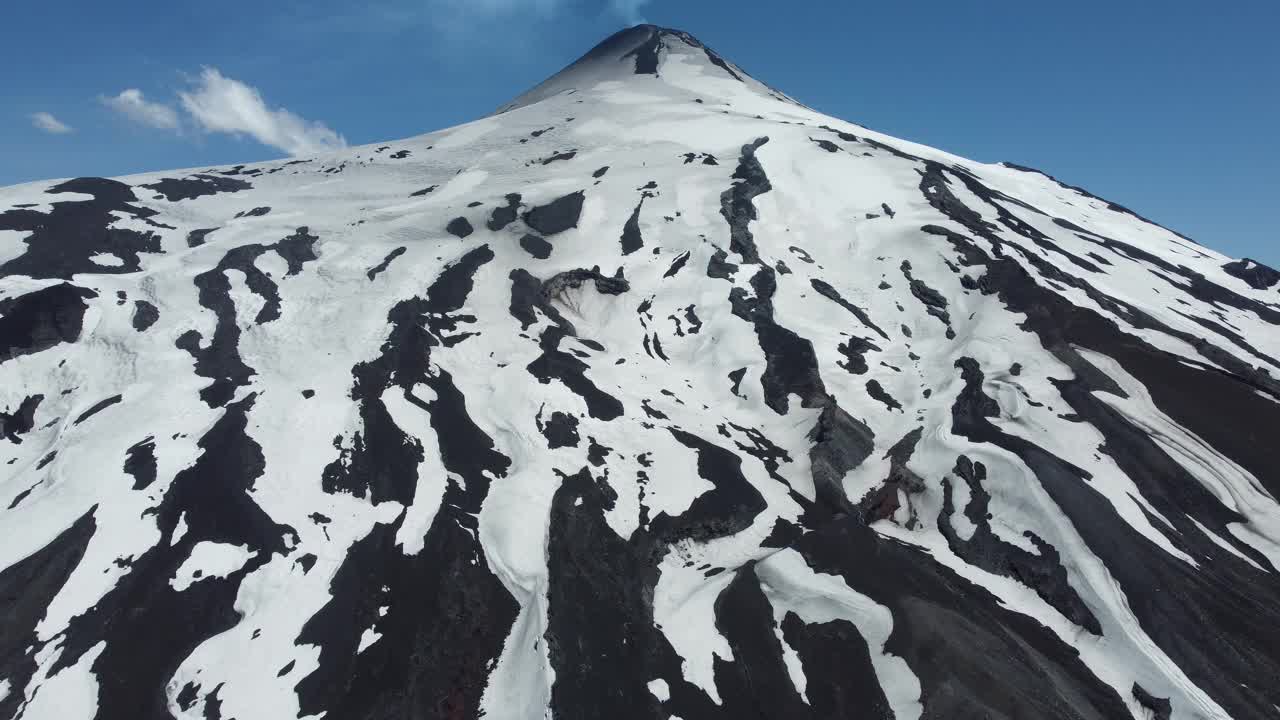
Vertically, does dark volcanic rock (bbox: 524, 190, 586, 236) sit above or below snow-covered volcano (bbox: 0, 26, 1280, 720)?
above

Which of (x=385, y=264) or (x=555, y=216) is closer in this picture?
(x=385, y=264)

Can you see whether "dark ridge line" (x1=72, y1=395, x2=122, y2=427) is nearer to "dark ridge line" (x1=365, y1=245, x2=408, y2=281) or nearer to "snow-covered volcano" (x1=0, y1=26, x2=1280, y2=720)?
"snow-covered volcano" (x1=0, y1=26, x2=1280, y2=720)

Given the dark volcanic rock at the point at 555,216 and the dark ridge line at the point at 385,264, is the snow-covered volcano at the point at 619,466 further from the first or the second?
the dark volcanic rock at the point at 555,216

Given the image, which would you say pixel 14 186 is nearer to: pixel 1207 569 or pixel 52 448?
pixel 52 448

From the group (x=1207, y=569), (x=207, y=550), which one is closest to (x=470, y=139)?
(x=207, y=550)

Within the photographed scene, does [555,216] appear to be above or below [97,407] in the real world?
above

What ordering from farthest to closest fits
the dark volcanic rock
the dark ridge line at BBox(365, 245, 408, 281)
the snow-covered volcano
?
1. the dark volcanic rock
2. the dark ridge line at BBox(365, 245, 408, 281)
3. the snow-covered volcano

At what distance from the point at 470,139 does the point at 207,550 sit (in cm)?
6052

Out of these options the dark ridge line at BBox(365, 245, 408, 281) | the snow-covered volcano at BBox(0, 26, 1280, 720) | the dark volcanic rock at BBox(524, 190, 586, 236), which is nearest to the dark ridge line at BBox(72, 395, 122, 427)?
the snow-covered volcano at BBox(0, 26, 1280, 720)

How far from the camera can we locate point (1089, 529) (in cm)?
2475

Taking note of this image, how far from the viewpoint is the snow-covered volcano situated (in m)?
20.3

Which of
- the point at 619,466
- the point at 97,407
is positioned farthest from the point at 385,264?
the point at 619,466

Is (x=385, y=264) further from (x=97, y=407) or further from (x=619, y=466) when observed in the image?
(x=619, y=466)

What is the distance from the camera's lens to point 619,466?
29.5m
